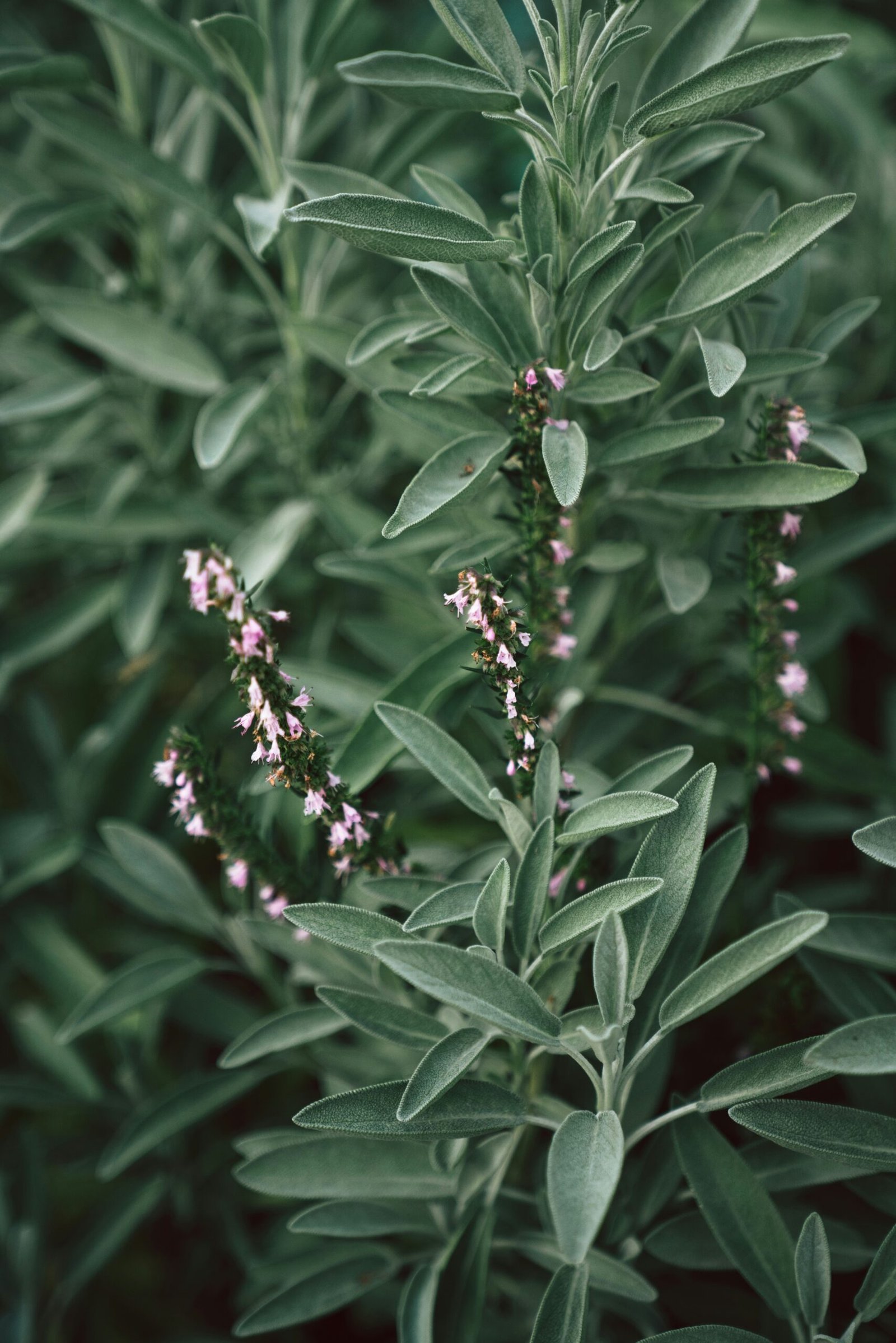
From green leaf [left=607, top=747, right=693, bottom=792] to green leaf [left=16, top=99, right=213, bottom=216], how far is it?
65cm

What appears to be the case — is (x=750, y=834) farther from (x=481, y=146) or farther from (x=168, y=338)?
(x=481, y=146)

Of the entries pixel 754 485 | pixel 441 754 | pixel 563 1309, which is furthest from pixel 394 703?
pixel 563 1309

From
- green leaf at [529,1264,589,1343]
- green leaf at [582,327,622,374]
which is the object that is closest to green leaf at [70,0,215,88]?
green leaf at [582,327,622,374]

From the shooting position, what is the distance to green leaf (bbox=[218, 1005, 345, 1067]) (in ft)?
2.33

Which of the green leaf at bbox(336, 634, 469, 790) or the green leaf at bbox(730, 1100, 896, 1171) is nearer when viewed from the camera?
the green leaf at bbox(730, 1100, 896, 1171)

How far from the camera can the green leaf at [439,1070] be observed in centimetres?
53

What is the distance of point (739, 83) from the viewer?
0.56 metres

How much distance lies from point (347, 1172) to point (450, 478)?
1.56 feet

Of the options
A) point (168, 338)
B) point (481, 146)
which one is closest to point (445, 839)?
point (168, 338)

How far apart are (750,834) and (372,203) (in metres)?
0.71

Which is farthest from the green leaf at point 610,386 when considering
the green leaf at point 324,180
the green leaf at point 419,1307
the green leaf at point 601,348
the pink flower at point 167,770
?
the green leaf at point 419,1307

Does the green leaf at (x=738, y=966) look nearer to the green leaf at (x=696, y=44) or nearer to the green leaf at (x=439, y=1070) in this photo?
the green leaf at (x=439, y=1070)

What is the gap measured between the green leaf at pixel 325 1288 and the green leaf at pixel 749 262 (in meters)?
0.69

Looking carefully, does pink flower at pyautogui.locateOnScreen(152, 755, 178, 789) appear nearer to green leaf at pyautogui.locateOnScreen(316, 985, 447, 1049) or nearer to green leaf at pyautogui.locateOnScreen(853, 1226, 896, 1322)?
green leaf at pyautogui.locateOnScreen(316, 985, 447, 1049)
